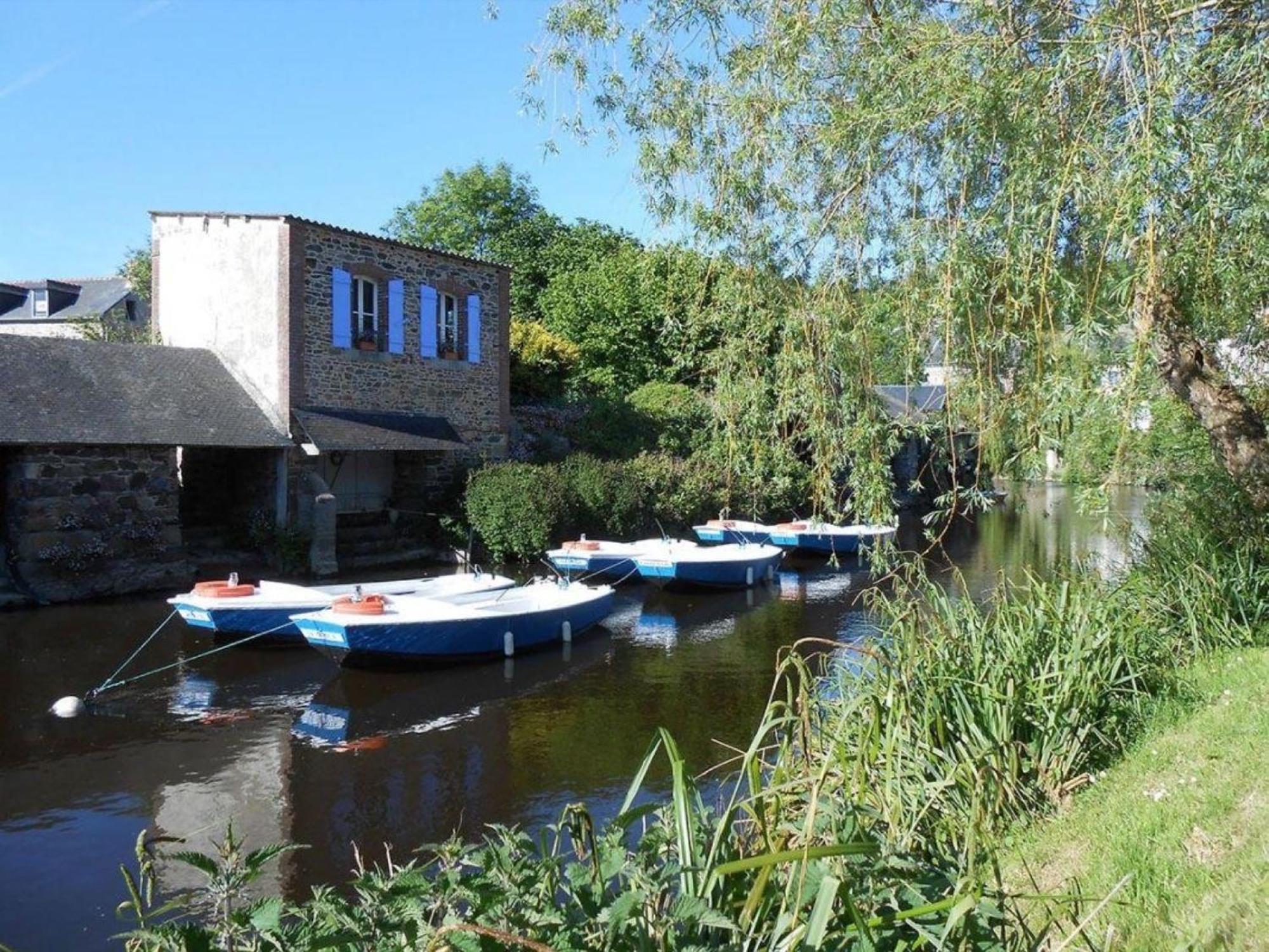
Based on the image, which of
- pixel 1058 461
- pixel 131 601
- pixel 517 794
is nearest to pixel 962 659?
pixel 1058 461

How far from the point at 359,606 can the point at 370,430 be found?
24.6ft

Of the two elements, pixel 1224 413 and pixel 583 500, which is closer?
pixel 1224 413

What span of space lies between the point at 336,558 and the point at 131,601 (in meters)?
3.68

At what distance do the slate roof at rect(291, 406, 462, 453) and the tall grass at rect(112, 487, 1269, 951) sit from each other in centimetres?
1114

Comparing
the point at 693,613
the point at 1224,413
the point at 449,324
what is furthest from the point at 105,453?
the point at 1224,413

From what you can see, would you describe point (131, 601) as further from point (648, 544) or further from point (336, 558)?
point (648, 544)

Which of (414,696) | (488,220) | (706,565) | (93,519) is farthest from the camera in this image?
(488,220)

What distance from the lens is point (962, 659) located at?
6.07m

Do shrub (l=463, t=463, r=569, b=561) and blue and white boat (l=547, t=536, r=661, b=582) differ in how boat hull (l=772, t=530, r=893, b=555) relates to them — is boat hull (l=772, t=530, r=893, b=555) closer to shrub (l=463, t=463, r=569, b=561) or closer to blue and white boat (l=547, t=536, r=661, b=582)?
blue and white boat (l=547, t=536, r=661, b=582)

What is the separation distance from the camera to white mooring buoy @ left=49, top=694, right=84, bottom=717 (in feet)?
30.9

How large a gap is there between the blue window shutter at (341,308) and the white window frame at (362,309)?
0.38 ft

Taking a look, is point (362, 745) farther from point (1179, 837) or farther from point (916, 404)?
point (1179, 837)

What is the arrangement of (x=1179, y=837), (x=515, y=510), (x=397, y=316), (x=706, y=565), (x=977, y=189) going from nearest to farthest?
(x=1179, y=837), (x=977, y=189), (x=706, y=565), (x=515, y=510), (x=397, y=316)

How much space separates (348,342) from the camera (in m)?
18.6
